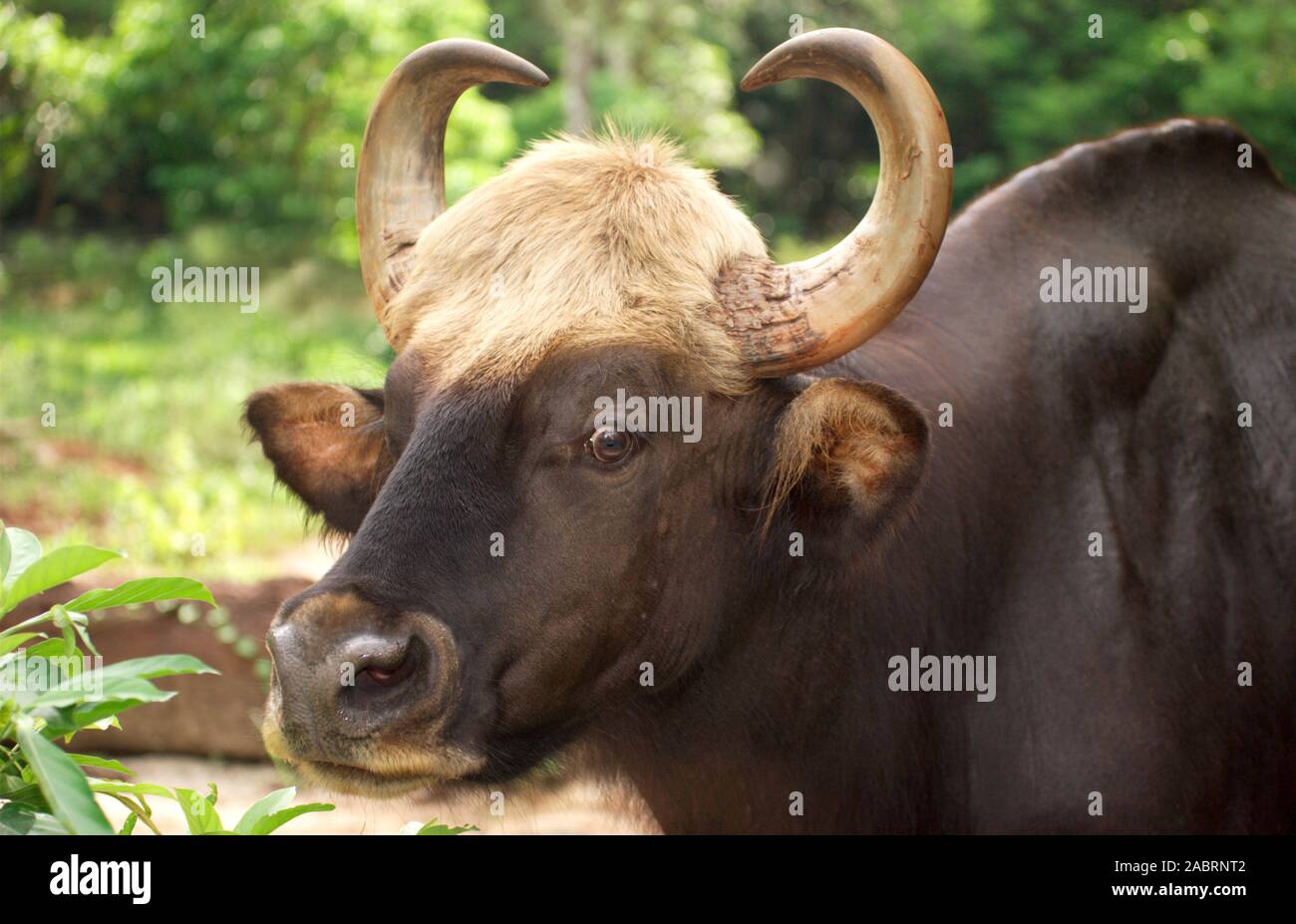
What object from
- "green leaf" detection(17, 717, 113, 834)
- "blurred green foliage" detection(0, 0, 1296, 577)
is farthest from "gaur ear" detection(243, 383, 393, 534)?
"blurred green foliage" detection(0, 0, 1296, 577)

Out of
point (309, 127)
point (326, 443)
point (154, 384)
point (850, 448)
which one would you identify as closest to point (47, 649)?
point (326, 443)

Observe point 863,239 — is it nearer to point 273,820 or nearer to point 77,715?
point 273,820

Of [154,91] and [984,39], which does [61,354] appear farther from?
[984,39]

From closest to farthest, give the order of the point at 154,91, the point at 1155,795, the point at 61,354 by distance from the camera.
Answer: the point at 1155,795 → the point at 61,354 → the point at 154,91

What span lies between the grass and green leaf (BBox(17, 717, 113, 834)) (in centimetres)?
243

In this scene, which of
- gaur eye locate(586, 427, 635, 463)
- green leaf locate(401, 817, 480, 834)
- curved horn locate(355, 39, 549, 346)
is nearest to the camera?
green leaf locate(401, 817, 480, 834)

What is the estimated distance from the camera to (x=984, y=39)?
22.1 metres

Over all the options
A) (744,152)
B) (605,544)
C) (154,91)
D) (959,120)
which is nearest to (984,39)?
(959,120)

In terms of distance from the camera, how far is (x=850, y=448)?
3.46m

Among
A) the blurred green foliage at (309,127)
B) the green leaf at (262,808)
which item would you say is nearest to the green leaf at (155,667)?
the green leaf at (262,808)

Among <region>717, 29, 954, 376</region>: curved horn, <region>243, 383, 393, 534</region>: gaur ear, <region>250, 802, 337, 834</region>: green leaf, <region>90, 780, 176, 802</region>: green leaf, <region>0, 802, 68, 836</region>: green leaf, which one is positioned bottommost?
<region>250, 802, 337, 834</region>: green leaf

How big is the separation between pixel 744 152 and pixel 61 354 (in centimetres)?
1127

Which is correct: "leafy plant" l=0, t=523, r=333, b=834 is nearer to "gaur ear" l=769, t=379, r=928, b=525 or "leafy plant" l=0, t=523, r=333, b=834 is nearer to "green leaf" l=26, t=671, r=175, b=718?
"green leaf" l=26, t=671, r=175, b=718

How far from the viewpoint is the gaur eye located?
3271 millimetres
